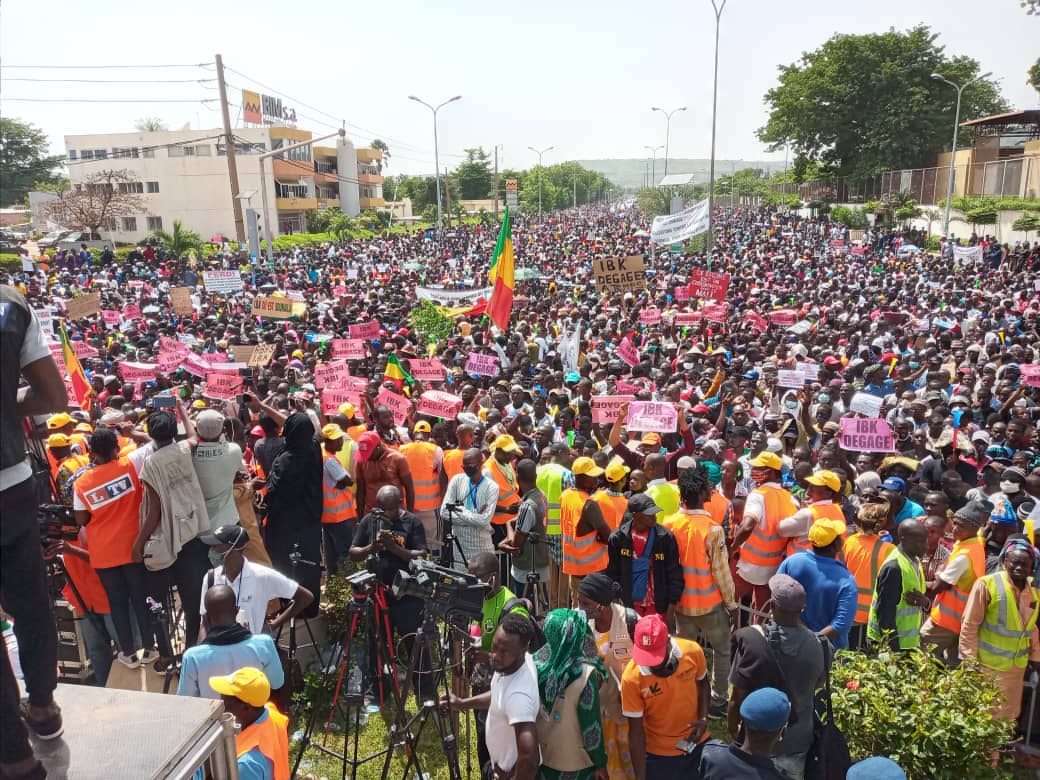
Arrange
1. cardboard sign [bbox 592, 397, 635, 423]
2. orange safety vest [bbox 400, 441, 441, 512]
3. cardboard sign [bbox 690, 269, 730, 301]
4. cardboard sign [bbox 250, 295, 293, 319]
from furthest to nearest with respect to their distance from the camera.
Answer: cardboard sign [bbox 690, 269, 730, 301]
cardboard sign [bbox 250, 295, 293, 319]
cardboard sign [bbox 592, 397, 635, 423]
orange safety vest [bbox 400, 441, 441, 512]

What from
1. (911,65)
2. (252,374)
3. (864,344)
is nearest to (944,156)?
(911,65)

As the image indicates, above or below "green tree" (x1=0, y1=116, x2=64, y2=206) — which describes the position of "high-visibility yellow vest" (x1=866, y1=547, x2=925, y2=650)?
below

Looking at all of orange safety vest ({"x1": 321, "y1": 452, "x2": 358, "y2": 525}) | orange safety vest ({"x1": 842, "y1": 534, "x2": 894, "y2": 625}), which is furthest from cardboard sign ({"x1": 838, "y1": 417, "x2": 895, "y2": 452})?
orange safety vest ({"x1": 321, "y1": 452, "x2": 358, "y2": 525})

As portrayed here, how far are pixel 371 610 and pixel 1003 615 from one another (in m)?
Answer: 3.58

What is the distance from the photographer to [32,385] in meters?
2.13

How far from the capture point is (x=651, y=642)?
11.5 feet

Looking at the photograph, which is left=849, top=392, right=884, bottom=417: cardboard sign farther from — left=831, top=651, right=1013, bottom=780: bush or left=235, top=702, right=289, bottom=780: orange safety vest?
left=235, top=702, right=289, bottom=780: orange safety vest

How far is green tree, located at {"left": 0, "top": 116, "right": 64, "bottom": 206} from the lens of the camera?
7138 centimetres

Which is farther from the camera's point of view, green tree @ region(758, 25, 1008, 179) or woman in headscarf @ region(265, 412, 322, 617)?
green tree @ region(758, 25, 1008, 179)

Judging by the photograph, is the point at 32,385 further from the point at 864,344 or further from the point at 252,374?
the point at 864,344

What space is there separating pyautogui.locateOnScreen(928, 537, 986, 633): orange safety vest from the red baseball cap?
2355mm

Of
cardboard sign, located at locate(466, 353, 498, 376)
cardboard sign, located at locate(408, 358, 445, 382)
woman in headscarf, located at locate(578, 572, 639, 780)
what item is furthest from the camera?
cardboard sign, located at locate(466, 353, 498, 376)

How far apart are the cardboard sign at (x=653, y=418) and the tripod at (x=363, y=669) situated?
3.55m

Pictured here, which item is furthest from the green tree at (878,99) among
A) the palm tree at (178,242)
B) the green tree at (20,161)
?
the green tree at (20,161)
